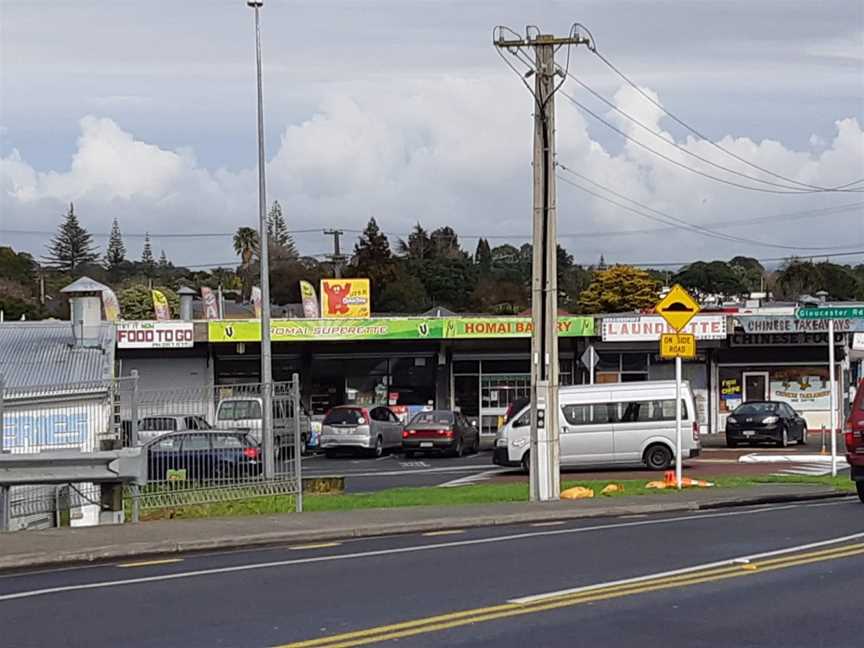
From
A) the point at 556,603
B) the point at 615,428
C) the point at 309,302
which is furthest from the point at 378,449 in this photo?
the point at 556,603

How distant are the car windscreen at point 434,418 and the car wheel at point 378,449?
1.62 metres

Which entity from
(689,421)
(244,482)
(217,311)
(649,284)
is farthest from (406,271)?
(244,482)

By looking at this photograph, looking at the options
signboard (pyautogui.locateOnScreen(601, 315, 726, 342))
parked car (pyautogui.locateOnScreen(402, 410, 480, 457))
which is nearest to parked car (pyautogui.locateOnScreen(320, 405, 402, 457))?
parked car (pyautogui.locateOnScreen(402, 410, 480, 457))

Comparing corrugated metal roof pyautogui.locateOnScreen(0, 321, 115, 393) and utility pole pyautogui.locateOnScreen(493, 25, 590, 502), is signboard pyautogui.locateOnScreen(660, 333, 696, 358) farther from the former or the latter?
corrugated metal roof pyautogui.locateOnScreen(0, 321, 115, 393)

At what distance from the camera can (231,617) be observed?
10.2 meters

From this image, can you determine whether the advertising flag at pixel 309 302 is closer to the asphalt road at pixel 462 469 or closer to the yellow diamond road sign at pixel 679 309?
the asphalt road at pixel 462 469

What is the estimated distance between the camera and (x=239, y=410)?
19641 millimetres

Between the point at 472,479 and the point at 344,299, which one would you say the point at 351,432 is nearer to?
the point at 344,299

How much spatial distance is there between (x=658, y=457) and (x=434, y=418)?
968 centimetres

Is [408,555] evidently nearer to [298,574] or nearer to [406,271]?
[298,574]

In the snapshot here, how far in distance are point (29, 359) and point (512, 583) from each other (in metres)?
18.6

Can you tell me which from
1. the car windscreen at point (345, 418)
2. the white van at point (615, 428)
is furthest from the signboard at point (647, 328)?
the white van at point (615, 428)

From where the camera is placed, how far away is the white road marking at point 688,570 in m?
11.2

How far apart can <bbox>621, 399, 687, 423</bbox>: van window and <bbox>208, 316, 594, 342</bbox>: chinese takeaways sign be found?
14265mm
